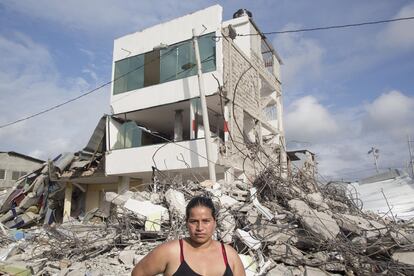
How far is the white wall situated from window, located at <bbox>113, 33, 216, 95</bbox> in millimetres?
227

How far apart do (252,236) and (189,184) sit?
2.36 meters

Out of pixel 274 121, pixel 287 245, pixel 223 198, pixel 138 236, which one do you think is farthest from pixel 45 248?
pixel 274 121

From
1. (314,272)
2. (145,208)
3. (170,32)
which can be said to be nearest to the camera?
(314,272)

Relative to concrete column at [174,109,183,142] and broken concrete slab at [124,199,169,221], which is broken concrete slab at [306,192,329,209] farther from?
concrete column at [174,109,183,142]

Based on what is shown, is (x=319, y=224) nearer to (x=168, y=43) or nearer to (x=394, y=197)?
(x=394, y=197)

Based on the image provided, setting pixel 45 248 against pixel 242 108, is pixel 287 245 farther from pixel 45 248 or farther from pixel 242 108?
pixel 242 108

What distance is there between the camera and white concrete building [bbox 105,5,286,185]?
1217 centimetres

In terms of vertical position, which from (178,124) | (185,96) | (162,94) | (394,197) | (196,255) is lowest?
(196,255)

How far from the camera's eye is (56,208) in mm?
16969

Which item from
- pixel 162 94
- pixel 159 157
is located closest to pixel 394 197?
pixel 159 157

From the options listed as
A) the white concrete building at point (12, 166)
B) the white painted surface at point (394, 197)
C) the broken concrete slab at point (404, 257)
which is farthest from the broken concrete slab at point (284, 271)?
the white concrete building at point (12, 166)

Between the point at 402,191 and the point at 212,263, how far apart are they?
14553 mm

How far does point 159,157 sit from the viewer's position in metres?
12.6

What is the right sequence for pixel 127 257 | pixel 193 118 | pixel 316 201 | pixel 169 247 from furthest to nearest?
pixel 193 118
pixel 316 201
pixel 127 257
pixel 169 247
